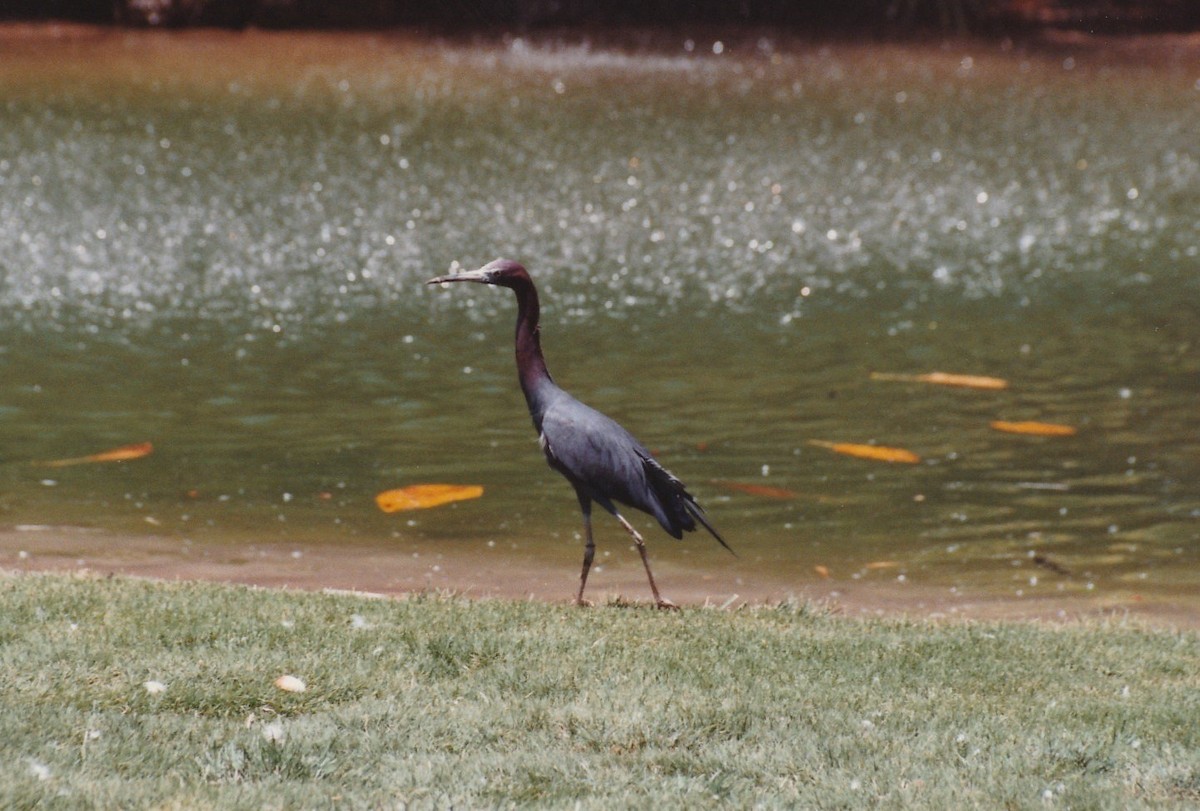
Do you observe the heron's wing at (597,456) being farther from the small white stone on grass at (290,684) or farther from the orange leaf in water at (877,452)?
the orange leaf in water at (877,452)

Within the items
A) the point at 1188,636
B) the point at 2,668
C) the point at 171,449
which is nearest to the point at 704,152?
the point at 171,449

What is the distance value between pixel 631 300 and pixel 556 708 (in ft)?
33.4

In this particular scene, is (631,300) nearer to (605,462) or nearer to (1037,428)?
(1037,428)

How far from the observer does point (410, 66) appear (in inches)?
1100

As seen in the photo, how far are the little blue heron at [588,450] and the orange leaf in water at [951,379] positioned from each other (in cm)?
592

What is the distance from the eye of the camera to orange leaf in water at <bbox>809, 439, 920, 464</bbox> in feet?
35.7

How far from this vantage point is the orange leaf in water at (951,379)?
12602 millimetres

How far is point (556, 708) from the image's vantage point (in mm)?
5352

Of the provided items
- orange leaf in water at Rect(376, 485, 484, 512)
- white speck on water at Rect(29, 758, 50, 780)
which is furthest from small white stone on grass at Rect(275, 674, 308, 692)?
orange leaf in water at Rect(376, 485, 484, 512)

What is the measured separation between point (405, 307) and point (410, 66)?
13.8 m

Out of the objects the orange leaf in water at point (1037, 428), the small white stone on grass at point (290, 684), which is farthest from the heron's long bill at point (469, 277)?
the orange leaf in water at point (1037, 428)

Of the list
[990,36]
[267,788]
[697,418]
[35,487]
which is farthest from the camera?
[990,36]

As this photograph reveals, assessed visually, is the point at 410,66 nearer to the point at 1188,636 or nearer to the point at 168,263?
the point at 168,263

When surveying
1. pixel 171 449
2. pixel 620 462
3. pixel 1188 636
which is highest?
pixel 620 462
